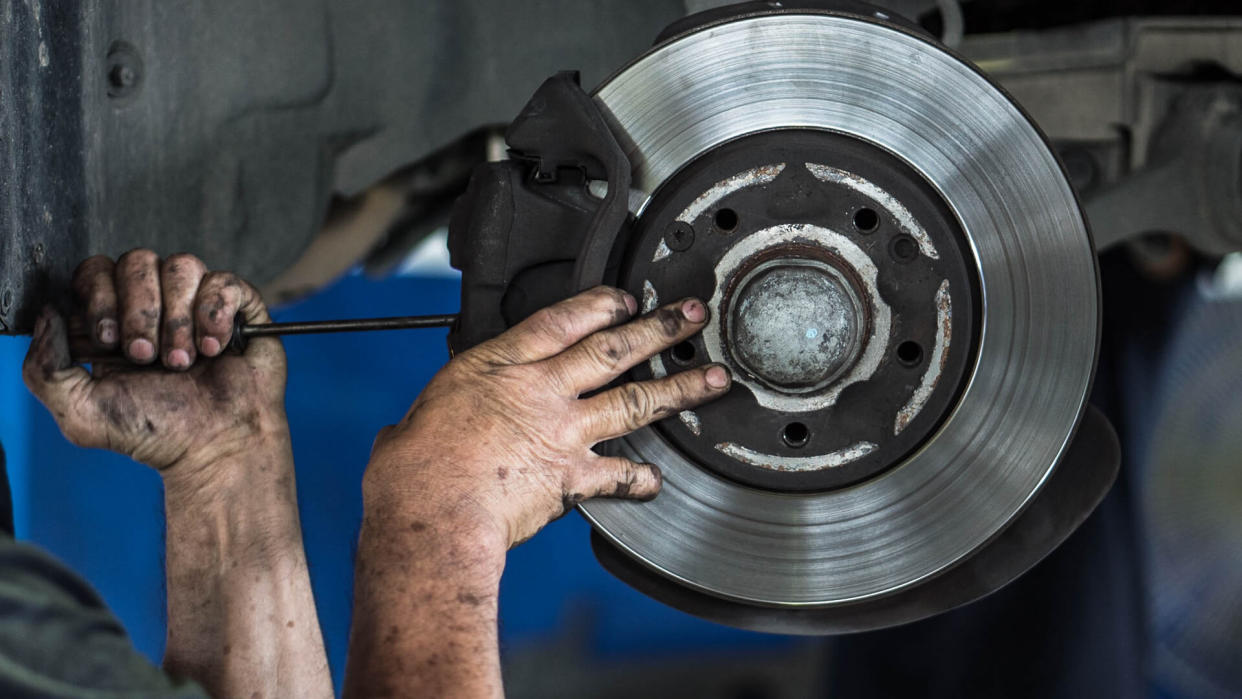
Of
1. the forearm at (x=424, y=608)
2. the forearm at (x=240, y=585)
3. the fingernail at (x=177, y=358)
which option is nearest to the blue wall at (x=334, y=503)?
the forearm at (x=240, y=585)

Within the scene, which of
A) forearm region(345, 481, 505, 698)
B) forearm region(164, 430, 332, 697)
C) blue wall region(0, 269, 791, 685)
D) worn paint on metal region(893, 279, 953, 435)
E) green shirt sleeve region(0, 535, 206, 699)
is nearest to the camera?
green shirt sleeve region(0, 535, 206, 699)

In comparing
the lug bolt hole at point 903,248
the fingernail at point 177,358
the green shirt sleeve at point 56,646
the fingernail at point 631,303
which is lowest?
the green shirt sleeve at point 56,646

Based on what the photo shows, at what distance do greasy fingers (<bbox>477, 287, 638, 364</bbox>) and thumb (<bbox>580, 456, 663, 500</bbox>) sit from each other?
3.3 inches

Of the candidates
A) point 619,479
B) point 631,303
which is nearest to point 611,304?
point 631,303

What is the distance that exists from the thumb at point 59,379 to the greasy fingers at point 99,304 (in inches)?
0.9

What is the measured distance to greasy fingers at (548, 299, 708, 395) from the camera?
701 mm

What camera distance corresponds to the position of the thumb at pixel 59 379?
2.59 feet

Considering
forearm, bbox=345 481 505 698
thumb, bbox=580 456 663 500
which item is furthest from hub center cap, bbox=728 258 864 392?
forearm, bbox=345 481 505 698

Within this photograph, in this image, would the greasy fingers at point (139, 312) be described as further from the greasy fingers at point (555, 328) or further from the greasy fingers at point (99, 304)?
the greasy fingers at point (555, 328)

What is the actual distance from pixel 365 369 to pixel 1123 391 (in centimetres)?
127

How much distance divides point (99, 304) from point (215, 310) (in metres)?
0.08

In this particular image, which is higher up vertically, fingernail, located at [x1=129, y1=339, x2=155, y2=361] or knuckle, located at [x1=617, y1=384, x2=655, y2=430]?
knuckle, located at [x1=617, y1=384, x2=655, y2=430]

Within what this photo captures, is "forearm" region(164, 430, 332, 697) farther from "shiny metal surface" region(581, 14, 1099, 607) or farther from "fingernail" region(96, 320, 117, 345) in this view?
"shiny metal surface" region(581, 14, 1099, 607)

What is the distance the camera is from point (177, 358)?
0.79 m
